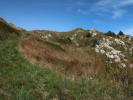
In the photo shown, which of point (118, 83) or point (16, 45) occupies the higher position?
point (16, 45)

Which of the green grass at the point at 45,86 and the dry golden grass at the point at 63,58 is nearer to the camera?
the green grass at the point at 45,86

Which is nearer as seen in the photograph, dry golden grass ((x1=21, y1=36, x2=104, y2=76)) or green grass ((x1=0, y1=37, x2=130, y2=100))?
green grass ((x1=0, y1=37, x2=130, y2=100))

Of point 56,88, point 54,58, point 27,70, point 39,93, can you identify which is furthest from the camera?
point 54,58

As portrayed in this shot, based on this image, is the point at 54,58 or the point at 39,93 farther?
the point at 54,58

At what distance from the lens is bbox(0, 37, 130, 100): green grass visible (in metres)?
14.2

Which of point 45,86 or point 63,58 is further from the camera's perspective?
point 63,58

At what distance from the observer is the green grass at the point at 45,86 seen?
1422 centimetres

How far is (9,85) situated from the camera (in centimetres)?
1480

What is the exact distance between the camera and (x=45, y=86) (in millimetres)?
15859

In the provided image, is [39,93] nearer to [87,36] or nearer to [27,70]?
[27,70]

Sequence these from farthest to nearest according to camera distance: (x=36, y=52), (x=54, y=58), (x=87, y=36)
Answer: (x=87, y=36)
(x=54, y=58)
(x=36, y=52)

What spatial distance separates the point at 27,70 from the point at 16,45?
23.9ft

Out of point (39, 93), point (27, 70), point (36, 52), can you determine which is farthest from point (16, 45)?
point (39, 93)

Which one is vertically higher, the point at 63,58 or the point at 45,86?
the point at 63,58
